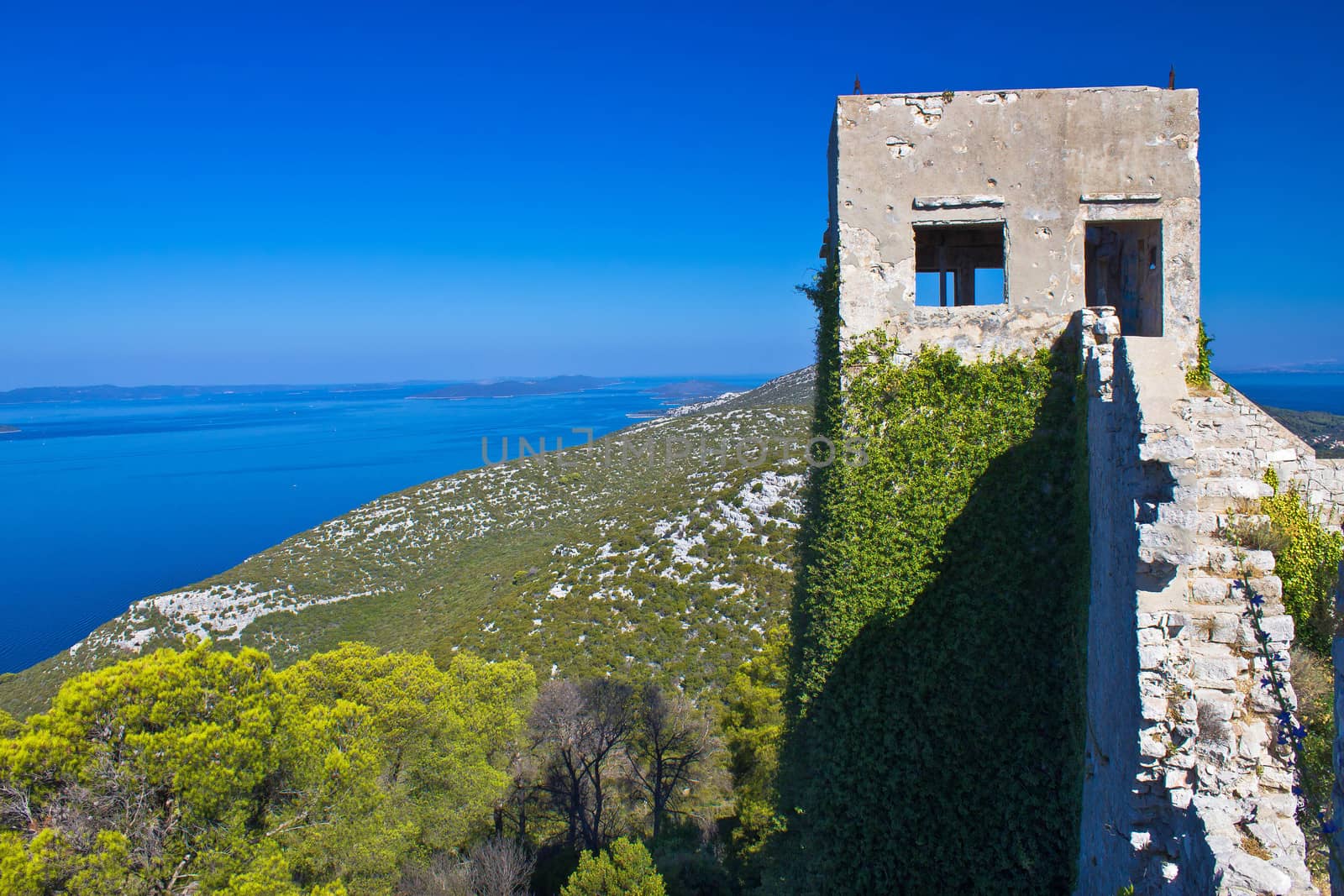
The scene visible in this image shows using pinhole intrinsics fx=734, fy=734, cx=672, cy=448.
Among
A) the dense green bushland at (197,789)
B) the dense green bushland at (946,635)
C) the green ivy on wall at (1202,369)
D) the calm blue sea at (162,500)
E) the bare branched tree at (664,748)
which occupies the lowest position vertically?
the calm blue sea at (162,500)

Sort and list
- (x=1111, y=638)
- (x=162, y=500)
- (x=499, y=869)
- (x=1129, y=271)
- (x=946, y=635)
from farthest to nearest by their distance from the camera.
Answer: (x=162, y=500), (x=499, y=869), (x=1129, y=271), (x=946, y=635), (x=1111, y=638)

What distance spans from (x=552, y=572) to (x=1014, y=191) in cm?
2403

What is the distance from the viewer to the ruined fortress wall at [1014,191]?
704 centimetres

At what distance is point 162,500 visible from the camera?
114 m

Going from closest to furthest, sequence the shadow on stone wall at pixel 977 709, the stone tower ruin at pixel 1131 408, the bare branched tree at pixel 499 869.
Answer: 1. the stone tower ruin at pixel 1131 408
2. the shadow on stone wall at pixel 977 709
3. the bare branched tree at pixel 499 869

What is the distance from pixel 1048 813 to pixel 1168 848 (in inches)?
85.3

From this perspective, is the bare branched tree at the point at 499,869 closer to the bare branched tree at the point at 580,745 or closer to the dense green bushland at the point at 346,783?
the dense green bushland at the point at 346,783

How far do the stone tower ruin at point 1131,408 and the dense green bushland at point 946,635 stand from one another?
424 mm

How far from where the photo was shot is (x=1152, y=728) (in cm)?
446

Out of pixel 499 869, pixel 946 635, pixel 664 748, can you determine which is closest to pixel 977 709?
pixel 946 635

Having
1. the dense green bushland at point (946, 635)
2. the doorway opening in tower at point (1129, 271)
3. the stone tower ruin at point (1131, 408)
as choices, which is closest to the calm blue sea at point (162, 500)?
the dense green bushland at point (946, 635)

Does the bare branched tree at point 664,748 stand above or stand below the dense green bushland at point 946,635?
below

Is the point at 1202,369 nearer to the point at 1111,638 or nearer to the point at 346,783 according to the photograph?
the point at 1111,638

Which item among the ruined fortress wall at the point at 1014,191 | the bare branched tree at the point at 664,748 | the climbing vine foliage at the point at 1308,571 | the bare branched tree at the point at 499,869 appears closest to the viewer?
the climbing vine foliage at the point at 1308,571
